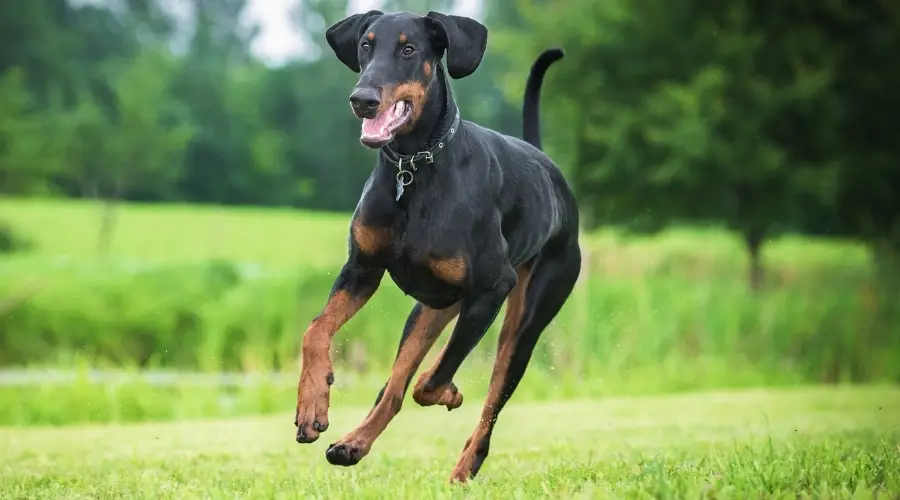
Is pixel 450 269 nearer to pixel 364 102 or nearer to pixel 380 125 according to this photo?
pixel 380 125

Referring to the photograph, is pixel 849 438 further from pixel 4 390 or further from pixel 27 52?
pixel 27 52

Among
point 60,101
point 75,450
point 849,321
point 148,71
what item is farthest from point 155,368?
point 60,101

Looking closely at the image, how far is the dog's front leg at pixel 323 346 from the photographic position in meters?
4.05

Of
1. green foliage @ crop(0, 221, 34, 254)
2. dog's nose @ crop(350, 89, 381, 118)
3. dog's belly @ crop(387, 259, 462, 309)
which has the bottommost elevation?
green foliage @ crop(0, 221, 34, 254)

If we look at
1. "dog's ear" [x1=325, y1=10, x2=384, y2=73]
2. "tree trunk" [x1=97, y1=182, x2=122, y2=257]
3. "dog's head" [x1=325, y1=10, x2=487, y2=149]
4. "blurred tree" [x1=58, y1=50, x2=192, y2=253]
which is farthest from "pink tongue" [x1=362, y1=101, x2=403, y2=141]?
"tree trunk" [x1=97, y1=182, x2=122, y2=257]

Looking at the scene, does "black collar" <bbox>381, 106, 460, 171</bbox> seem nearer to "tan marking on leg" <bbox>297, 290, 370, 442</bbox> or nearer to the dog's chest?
the dog's chest

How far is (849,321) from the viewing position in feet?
43.7

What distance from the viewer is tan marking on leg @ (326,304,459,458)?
14.2 ft

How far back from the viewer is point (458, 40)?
4.41 meters

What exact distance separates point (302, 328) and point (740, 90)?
297 inches

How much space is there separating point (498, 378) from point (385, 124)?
5.20ft

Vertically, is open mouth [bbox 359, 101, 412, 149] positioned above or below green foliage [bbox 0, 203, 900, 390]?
above

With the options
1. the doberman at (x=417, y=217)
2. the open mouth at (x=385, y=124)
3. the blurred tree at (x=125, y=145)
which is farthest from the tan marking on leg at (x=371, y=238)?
the blurred tree at (x=125, y=145)

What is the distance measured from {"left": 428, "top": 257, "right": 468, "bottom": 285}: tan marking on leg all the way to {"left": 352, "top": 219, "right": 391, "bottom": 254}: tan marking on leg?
209 mm
